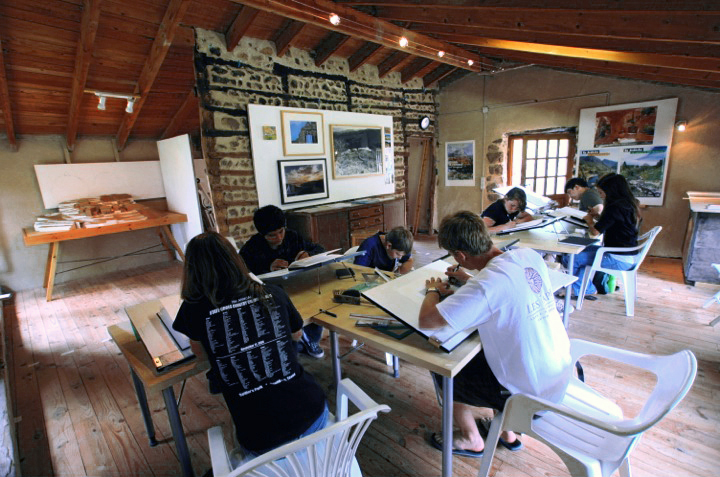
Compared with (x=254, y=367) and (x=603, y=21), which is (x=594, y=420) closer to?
(x=254, y=367)

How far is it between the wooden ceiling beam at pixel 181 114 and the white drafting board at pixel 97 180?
1.94 ft

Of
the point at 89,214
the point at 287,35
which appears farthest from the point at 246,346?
the point at 89,214

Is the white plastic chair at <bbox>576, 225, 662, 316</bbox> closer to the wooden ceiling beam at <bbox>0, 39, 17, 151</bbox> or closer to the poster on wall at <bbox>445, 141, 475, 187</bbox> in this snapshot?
the poster on wall at <bbox>445, 141, 475, 187</bbox>

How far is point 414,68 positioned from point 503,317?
5.88m

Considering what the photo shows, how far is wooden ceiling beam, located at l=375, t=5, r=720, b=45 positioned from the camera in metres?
2.13

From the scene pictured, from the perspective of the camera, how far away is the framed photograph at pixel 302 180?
4.71m

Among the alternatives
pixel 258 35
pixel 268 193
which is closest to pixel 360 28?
pixel 258 35

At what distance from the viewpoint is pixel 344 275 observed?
2.28 meters

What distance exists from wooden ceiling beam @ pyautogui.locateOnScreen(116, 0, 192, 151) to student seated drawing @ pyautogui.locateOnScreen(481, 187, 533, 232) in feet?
11.7

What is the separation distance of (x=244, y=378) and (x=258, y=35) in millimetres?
4328

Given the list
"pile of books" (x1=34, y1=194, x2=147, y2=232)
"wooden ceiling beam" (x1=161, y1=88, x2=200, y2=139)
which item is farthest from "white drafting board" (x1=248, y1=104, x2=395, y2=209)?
"pile of books" (x1=34, y1=194, x2=147, y2=232)

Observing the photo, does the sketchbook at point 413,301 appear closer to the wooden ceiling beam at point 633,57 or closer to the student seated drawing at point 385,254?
the student seated drawing at point 385,254

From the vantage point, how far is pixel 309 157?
501 cm

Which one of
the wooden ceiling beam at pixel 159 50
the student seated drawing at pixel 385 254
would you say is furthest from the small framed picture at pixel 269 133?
the student seated drawing at pixel 385 254
